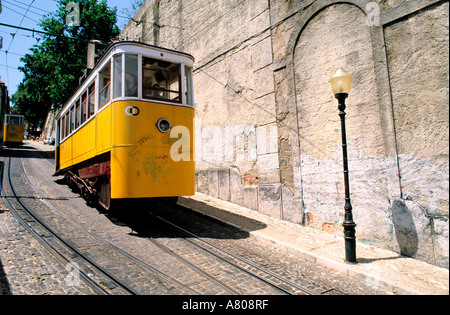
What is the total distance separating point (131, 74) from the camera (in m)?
6.03

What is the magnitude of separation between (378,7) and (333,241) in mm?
4947

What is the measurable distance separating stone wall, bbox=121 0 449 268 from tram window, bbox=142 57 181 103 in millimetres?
2951

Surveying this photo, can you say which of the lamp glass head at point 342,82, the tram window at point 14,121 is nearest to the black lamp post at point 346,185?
the lamp glass head at point 342,82

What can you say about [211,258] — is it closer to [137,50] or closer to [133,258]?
[133,258]

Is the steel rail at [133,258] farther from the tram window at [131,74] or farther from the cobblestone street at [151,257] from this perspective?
the tram window at [131,74]

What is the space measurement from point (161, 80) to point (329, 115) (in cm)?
403

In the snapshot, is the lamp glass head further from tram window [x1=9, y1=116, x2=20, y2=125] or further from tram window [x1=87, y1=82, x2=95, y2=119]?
tram window [x1=9, y1=116, x2=20, y2=125]

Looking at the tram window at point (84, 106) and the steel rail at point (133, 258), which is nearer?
the steel rail at point (133, 258)

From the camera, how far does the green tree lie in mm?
20859

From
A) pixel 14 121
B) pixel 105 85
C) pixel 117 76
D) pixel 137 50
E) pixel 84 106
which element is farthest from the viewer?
pixel 14 121

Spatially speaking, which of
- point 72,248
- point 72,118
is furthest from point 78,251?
point 72,118

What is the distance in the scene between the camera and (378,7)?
5805 millimetres

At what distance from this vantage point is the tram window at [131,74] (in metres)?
5.94
